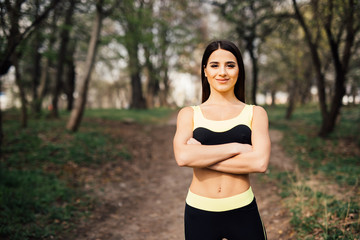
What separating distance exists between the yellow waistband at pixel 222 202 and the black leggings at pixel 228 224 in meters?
0.03

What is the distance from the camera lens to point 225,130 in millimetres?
2025

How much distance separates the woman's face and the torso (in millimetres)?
266

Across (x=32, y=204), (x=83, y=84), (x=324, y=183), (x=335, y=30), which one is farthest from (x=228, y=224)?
(x=335, y=30)

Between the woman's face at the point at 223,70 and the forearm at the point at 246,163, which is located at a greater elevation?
the woman's face at the point at 223,70

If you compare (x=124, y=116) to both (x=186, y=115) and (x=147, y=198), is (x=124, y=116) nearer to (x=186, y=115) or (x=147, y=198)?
(x=147, y=198)

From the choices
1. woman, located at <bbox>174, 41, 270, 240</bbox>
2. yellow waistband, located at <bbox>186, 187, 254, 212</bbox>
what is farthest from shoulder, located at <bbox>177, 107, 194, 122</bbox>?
yellow waistband, located at <bbox>186, 187, 254, 212</bbox>

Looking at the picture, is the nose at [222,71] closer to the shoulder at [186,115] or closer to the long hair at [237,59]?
the long hair at [237,59]

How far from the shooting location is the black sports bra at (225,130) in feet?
6.59

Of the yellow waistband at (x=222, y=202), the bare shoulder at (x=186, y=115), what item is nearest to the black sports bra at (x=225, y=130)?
the bare shoulder at (x=186, y=115)

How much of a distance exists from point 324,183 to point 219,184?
4.44 metres

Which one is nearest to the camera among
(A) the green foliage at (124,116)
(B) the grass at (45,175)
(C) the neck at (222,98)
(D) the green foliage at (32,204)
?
(C) the neck at (222,98)

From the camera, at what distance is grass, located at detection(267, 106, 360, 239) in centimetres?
357

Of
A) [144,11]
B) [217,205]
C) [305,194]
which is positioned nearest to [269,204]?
[305,194]

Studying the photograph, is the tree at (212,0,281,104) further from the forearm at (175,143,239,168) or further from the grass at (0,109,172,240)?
the forearm at (175,143,239,168)
